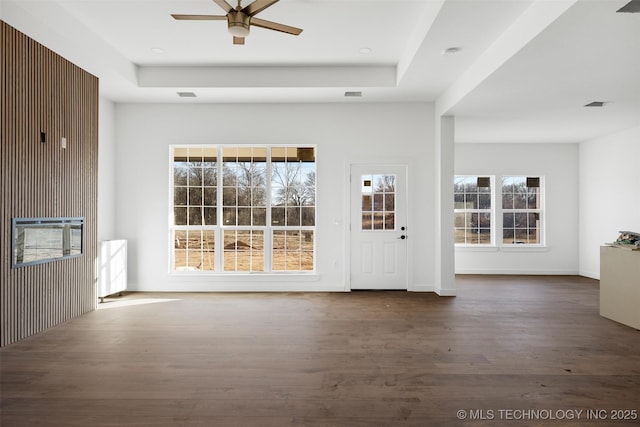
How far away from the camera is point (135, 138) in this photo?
636 centimetres

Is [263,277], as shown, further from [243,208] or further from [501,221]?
[501,221]

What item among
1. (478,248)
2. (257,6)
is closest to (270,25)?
(257,6)

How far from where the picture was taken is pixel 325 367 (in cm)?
320

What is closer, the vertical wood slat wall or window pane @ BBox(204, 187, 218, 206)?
the vertical wood slat wall

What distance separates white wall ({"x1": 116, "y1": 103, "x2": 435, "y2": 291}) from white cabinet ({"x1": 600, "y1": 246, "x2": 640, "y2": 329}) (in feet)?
7.47

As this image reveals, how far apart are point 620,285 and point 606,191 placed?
3614 millimetres

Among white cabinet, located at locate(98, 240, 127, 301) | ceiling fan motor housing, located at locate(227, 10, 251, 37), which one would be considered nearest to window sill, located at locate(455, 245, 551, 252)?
white cabinet, located at locate(98, 240, 127, 301)

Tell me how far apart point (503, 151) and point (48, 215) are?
8049mm

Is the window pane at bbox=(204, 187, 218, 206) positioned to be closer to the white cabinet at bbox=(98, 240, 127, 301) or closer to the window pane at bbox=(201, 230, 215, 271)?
the window pane at bbox=(201, 230, 215, 271)

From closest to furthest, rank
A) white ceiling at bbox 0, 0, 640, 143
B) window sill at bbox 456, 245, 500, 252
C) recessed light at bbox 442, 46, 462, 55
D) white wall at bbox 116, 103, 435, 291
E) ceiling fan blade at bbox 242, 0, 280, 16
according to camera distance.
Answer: ceiling fan blade at bbox 242, 0, 280, 16 → white ceiling at bbox 0, 0, 640, 143 → recessed light at bbox 442, 46, 462, 55 → white wall at bbox 116, 103, 435, 291 → window sill at bbox 456, 245, 500, 252

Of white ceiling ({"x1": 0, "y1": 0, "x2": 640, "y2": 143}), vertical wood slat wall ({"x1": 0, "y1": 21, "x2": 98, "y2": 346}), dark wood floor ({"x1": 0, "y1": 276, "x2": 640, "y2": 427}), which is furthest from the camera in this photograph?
vertical wood slat wall ({"x1": 0, "y1": 21, "x2": 98, "y2": 346})

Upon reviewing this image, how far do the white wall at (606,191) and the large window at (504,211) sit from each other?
0.86m

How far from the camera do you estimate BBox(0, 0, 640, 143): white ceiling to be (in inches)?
138

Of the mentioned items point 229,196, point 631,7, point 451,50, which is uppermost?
point 451,50
